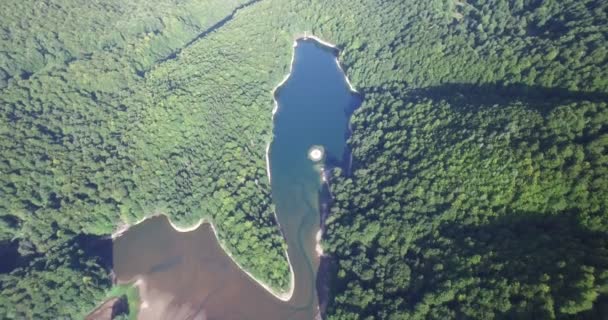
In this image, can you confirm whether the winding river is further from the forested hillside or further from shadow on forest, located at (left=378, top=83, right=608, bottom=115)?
shadow on forest, located at (left=378, top=83, right=608, bottom=115)

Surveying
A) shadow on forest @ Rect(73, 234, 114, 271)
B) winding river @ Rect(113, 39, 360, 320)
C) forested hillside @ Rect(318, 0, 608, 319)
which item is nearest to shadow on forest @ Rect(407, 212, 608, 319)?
forested hillside @ Rect(318, 0, 608, 319)

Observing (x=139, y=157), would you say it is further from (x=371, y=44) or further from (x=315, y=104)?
(x=371, y=44)

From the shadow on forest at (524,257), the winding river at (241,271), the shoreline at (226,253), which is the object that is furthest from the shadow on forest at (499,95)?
the shoreline at (226,253)

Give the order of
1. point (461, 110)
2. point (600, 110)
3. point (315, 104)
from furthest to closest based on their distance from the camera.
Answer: point (315, 104) < point (461, 110) < point (600, 110)

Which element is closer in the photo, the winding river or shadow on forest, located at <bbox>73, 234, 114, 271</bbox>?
the winding river

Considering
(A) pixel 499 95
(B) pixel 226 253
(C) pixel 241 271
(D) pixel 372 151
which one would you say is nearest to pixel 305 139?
(D) pixel 372 151

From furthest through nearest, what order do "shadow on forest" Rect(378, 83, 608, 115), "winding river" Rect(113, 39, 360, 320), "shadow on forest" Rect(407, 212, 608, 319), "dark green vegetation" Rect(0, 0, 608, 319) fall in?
"winding river" Rect(113, 39, 360, 320) < "shadow on forest" Rect(378, 83, 608, 115) < "dark green vegetation" Rect(0, 0, 608, 319) < "shadow on forest" Rect(407, 212, 608, 319)

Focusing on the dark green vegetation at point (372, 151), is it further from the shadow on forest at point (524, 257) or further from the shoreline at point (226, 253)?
the shoreline at point (226, 253)

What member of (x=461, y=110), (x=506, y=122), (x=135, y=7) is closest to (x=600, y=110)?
(x=506, y=122)
